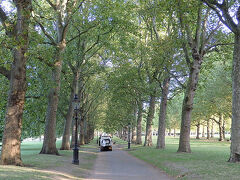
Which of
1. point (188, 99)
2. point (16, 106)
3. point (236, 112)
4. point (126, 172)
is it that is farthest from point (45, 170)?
point (188, 99)

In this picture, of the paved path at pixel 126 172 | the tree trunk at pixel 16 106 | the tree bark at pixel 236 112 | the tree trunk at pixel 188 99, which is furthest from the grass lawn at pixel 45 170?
the tree trunk at pixel 188 99

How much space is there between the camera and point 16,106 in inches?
509

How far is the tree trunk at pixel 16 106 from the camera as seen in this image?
12.7 m

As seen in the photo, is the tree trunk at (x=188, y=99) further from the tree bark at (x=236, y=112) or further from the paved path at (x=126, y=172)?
the tree bark at (x=236, y=112)

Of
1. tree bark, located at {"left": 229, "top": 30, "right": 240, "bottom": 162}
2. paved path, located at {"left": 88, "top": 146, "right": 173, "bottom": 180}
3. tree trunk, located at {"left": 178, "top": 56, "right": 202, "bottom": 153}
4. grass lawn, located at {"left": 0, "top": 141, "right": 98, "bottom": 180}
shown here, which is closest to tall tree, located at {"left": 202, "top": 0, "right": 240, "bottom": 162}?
tree bark, located at {"left": 229, "top": 30, "right": 240, "bottom": 162}

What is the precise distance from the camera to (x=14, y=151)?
505 inches

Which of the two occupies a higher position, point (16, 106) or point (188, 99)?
point (188, 99)

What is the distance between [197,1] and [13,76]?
11.3m

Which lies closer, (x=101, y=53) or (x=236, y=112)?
(x=236, y=112)

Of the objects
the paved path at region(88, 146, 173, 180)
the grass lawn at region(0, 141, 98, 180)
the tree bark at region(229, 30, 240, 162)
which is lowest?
the paved path at region(88, 146, 173, 180)

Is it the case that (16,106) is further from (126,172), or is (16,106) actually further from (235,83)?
(235,83)

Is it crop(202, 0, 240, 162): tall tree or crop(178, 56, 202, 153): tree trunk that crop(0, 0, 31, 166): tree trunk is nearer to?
crop(202, 0, 240, 162): tall tree

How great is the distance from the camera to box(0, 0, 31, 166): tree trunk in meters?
12.7

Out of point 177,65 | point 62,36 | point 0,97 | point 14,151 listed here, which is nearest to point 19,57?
point 14,151
